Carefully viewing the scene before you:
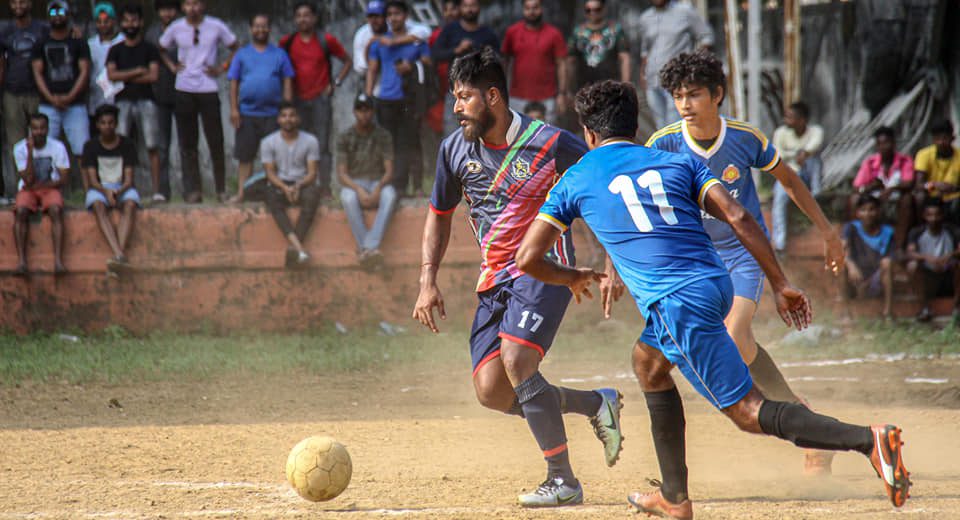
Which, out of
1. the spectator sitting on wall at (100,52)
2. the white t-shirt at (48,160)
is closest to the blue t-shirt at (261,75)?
the spectator sitting on wall at (100,52)

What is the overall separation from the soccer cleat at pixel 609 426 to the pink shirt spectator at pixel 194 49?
8.11 meters

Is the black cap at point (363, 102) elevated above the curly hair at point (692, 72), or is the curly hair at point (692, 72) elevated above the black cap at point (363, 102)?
the curly hair at point (692, 72)

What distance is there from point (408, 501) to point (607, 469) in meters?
1.45

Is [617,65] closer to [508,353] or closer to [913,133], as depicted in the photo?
[913,133]

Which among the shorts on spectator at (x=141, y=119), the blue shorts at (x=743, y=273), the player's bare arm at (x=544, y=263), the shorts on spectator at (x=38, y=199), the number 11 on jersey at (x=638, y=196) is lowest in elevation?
the shorts on spectator at (x=38, y=199)

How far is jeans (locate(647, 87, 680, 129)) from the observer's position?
40.8 ft

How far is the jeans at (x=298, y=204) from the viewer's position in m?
12.4

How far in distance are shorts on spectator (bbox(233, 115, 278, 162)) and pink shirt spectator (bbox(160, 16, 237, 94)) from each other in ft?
1.92

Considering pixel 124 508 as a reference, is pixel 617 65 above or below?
above

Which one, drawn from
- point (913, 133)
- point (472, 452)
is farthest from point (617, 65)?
point (472, 452)

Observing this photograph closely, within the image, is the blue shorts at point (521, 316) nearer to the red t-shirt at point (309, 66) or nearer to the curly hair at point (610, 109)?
the curly hair at point (610, 109)

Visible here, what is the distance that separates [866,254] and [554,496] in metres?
8.09

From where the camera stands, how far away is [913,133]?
14242 millimetres

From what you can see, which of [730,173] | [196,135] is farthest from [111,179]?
[730,173]
